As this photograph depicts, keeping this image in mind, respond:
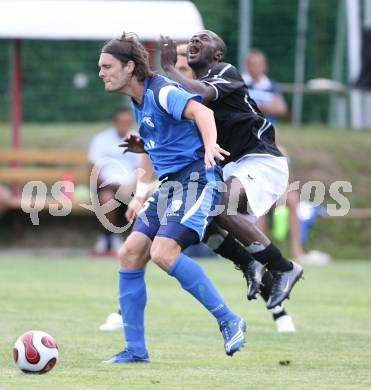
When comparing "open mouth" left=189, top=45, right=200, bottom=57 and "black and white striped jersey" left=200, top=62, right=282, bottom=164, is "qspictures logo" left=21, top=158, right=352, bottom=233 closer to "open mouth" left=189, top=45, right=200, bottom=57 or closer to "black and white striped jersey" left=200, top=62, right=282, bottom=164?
"black and white striped jersey" left=200, top=62, right=282, bottom=164

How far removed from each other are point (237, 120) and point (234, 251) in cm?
89

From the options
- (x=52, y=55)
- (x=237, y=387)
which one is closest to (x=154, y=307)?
(x=237, y=387)

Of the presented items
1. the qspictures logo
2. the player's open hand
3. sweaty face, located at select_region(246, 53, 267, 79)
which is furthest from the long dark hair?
sweaty face, located at select_region(246, 53, 267, 79)

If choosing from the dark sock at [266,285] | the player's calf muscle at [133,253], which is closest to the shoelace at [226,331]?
the player's calf muscle at [133,253]

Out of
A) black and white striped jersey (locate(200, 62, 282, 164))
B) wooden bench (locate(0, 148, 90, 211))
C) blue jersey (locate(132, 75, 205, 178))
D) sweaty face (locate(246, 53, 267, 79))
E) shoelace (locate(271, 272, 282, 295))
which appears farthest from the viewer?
wooden bench (locate(0, 148, 90, 211))

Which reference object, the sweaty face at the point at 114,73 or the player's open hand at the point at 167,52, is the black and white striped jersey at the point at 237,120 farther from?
the sweaty face at the point at 114,73

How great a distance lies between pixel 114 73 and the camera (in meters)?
6.75

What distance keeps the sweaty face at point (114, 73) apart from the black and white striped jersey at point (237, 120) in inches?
33.8

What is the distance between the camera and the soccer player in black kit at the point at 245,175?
7.63 metres

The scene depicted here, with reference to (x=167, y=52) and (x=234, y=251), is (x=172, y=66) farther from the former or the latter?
(x=234, y=251)

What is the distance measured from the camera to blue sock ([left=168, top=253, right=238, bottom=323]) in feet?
21.8

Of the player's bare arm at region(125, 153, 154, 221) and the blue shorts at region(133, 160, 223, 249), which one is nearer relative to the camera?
the blue shorts at region(133, 160, 223, 249)

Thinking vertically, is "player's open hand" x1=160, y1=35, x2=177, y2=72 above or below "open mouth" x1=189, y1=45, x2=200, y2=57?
above

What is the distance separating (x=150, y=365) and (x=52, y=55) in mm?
12661
